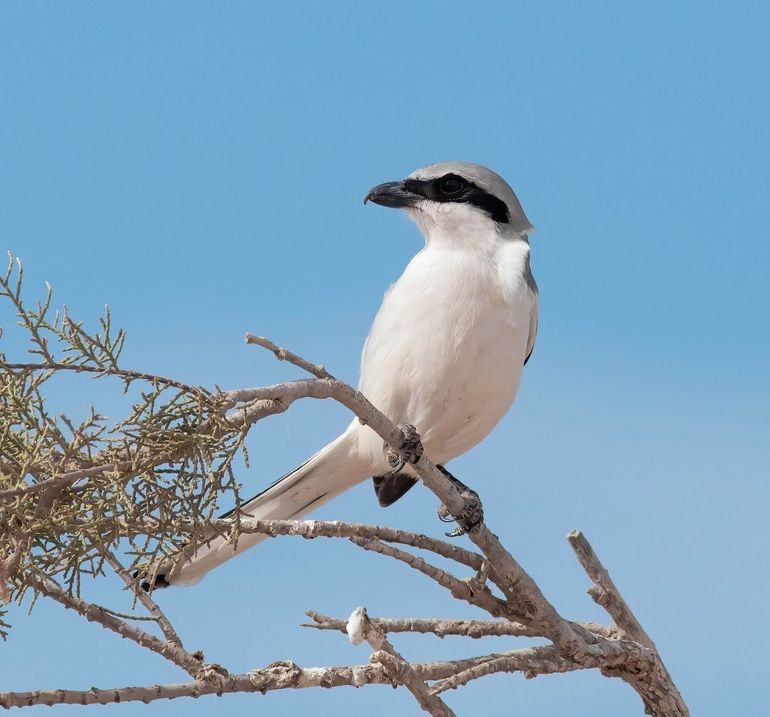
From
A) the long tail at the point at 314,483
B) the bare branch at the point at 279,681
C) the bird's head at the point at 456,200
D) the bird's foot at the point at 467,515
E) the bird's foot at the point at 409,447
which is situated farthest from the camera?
the bird's head at the point at 456,200

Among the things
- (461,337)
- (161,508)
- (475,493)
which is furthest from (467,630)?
(161,508)

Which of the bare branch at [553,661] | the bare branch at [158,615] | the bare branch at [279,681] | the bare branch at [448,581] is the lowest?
the bare branch at [553,661]

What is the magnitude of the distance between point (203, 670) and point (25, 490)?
3.45 ft

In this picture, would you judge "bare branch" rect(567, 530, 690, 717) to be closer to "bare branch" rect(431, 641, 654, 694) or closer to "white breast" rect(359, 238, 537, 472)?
"bare branch" rect(431, 641, 654, 694)

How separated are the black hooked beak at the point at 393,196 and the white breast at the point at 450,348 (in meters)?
0.53

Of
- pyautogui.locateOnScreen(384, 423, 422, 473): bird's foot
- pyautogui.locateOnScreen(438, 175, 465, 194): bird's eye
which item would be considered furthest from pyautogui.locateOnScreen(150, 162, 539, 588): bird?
pyautogui.locateOnScreen(384, 423, 422, 473): bird's foot

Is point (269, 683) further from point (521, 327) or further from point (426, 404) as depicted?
point (521, 327)

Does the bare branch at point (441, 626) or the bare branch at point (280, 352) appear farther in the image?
the bare branch at point (441, 626)

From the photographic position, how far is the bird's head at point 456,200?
497 cm

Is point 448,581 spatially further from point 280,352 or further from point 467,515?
point 280,352

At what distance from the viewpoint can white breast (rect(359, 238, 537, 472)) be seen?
174 inches

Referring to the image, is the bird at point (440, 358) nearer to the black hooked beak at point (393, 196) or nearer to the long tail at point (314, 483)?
the long tail at point (314, 483)

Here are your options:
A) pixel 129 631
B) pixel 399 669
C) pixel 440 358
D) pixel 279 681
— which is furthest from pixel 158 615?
pixel 440 358

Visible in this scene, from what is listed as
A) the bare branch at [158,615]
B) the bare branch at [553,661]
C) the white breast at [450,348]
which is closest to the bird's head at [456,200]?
the white breast at [450,348]
